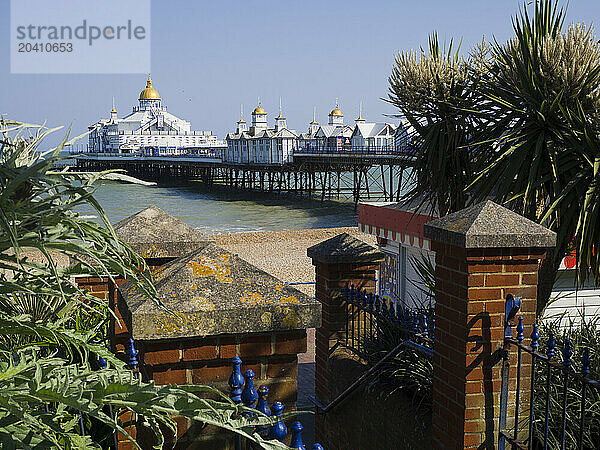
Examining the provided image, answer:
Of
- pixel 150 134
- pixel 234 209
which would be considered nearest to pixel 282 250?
pixel 234 209

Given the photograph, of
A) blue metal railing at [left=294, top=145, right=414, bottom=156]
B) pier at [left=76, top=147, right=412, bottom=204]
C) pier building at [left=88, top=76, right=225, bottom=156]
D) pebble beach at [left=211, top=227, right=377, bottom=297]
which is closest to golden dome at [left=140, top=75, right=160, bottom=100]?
pier building at [left=88, top=76, right=225, bottom=156]

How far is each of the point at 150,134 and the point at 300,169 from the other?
57.3 meters

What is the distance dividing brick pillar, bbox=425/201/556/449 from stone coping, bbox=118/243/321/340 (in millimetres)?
1358

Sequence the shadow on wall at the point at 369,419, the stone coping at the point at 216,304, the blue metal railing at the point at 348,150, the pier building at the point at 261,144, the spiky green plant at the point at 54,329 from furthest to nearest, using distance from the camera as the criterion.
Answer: the pier building at the point at 261,144
the blue metal railing at the point at 348,150
the shadow on wall at the point at 369,419
the stone coping at the point at 216,304
the spiky green plant at the point at 54,329

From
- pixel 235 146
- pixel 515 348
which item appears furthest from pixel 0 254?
pixel 235 146

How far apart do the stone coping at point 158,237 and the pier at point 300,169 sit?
3.30 metres

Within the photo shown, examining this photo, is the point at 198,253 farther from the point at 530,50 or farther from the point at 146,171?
the point at 146,171

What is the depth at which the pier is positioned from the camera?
5200 cm

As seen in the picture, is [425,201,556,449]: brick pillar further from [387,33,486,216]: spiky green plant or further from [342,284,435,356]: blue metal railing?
[387,33,486,216]: spiky green plant

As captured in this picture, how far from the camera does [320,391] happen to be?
6332 mm

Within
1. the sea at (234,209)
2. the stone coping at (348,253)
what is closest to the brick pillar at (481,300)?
the stone coping at (348,253)

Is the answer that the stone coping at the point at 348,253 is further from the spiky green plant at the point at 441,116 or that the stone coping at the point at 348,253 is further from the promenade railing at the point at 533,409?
the promenade railing at the point at 533,409

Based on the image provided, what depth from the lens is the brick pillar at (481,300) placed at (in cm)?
366

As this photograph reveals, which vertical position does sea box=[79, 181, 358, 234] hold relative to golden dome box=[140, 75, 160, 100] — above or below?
below
